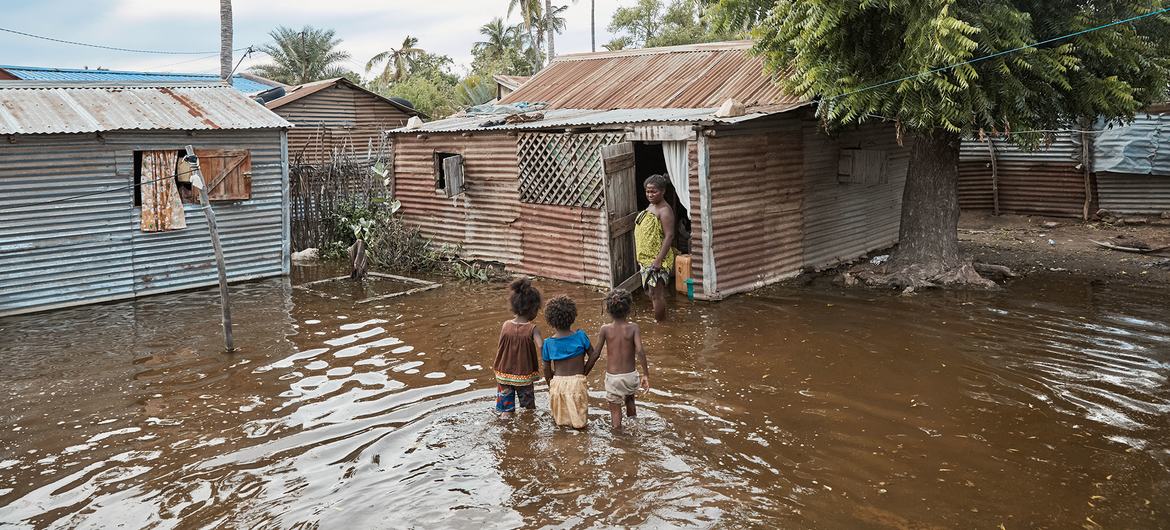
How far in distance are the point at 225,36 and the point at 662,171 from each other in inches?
536

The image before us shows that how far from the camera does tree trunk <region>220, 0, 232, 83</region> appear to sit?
21.1m

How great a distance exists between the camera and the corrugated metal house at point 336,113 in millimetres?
22625

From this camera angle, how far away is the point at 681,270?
10.3 metres

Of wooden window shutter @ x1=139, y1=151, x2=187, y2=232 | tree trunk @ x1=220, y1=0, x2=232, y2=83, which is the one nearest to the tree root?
wooden window shutter @ x1=139, y1=151, x2=187, y2=232

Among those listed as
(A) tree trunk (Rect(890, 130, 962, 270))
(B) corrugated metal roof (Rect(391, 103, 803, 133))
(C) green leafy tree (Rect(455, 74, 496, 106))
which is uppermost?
(C) green leafy tree (Rect(455, 74, 496, 106))

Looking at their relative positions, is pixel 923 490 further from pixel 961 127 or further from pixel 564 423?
pixel 961 127

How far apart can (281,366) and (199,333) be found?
6.44ft

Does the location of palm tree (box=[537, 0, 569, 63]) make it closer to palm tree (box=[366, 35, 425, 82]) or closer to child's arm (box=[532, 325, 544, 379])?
palm tree (box=[366, 35, 425, 82])

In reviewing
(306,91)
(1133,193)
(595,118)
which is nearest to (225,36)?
(306,91)

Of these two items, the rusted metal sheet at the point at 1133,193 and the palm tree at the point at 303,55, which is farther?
the palm tree at the point at 303,55

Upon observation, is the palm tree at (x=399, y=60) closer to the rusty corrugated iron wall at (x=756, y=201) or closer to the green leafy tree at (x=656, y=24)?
the green leafy tree at (x=656, y=24)

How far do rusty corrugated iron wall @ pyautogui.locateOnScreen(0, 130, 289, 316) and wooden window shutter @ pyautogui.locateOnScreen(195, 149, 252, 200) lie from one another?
11 cm

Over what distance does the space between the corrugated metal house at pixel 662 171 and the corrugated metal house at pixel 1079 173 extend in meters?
3.88

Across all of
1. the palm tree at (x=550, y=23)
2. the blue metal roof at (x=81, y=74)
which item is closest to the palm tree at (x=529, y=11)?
the palm tree at (x=550, y=23)
